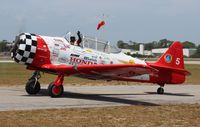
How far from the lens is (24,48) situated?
1334 centimetres

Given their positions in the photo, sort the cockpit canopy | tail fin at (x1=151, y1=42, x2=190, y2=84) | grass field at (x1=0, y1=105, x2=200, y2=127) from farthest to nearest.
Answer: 1. tail fin at (x1=151, y1=42, x2=190, y2=84)
2. the cockpit canopy
3. grass field at (x1=0, y1=105, x2=200, y2=127)

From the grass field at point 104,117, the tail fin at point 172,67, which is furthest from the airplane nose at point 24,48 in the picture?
the tail fin at point 172,67

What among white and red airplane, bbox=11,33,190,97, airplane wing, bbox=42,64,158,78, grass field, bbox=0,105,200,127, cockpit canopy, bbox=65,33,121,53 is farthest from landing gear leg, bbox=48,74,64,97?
grass field, bbox=0,105,200,127

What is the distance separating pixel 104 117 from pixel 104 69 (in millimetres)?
3757

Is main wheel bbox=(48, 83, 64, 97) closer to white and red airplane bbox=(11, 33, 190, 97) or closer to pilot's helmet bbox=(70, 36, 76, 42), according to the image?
white and red airplane bbox=(11, 33, 190, 97)

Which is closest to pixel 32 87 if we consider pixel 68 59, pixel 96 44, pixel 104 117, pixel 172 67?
pixel 68 59

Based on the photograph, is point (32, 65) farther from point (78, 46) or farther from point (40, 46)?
point (78, 46)

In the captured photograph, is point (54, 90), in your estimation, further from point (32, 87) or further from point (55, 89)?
point (32, 87)

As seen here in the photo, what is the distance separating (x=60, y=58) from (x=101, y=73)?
5.37 ft

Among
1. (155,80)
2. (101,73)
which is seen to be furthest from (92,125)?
(155,80)

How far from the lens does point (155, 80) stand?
643 inches

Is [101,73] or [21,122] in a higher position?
[101,73]

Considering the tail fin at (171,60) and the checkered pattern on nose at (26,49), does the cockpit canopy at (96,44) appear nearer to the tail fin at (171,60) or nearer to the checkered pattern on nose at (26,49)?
the checkered pattern on nose at (26,49)

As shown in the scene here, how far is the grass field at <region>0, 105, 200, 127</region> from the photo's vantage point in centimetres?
823
